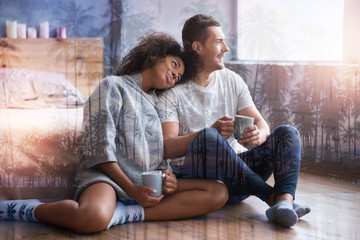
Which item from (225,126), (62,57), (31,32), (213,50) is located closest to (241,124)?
(225,126)

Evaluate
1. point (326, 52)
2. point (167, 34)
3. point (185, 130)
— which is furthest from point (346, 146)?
→ point (167, 34)

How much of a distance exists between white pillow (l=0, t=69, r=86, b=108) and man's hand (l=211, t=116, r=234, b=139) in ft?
1.32

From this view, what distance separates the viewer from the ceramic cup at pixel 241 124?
3.93 ft

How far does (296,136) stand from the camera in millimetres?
1297

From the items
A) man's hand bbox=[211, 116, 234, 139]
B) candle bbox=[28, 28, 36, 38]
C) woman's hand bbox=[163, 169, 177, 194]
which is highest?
candle bbox=[28, 28, 36, 38]

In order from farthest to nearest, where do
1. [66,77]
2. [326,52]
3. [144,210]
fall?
[326,52]
[66,77]
[144,210]

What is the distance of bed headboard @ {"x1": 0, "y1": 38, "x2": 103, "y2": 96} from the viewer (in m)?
1.26

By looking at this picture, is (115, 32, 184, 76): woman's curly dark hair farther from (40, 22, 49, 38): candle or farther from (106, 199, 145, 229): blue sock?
(106, 199, 145, 229): blue sock

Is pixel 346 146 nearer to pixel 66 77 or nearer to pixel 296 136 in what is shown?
pixel 296 136

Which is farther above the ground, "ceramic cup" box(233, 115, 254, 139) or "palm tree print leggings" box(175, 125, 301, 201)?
"ceramic cup" box(233, 115, 254, 139)

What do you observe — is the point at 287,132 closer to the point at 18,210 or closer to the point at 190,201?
the point at 190,201

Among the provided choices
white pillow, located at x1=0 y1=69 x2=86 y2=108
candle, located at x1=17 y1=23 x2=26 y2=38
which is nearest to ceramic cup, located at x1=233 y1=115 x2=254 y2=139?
white pillow, located at x1=0 y1=69 x2=86 y2=108

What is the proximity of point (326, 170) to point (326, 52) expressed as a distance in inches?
16.4

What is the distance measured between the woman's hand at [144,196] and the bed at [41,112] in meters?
0.22
